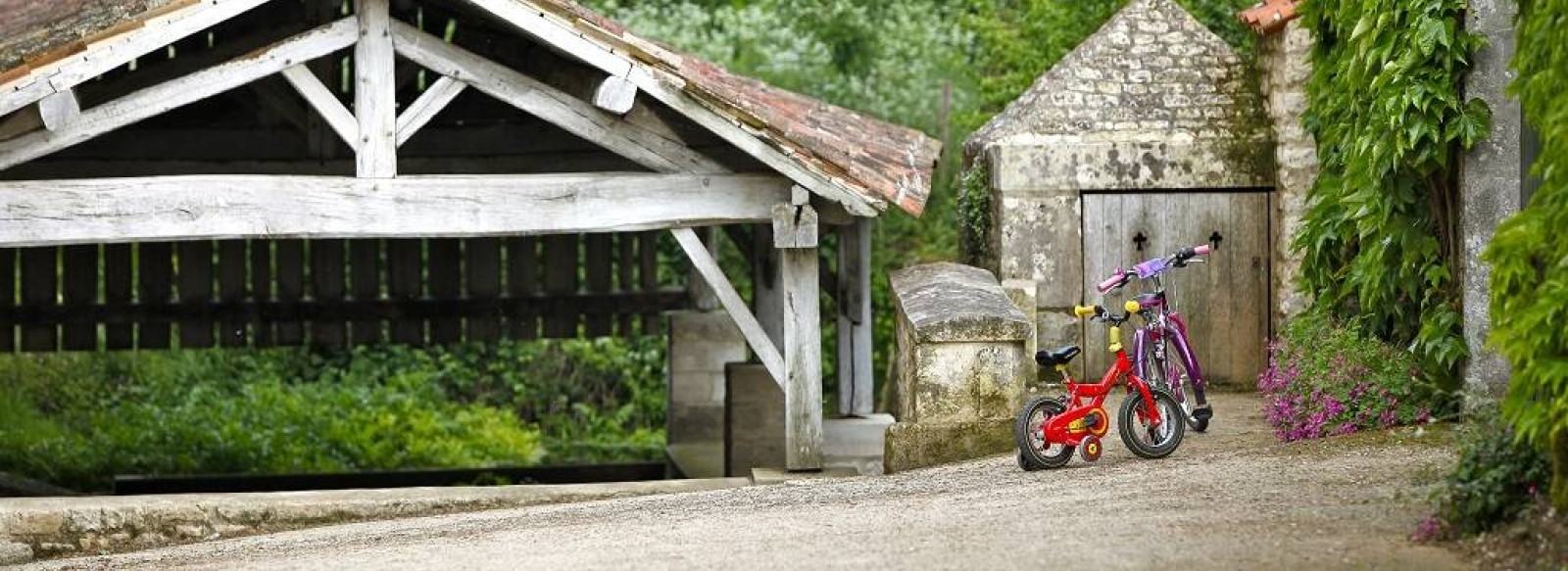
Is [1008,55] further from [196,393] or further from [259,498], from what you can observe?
[259,498]

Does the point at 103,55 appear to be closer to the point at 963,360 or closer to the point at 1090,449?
the point at 963,360

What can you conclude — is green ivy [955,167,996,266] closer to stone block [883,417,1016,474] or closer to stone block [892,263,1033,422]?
stone block [892,263,1033,422]

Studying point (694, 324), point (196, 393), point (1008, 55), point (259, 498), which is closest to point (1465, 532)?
point (259, 498)

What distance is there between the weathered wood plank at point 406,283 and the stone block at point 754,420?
3.42 m

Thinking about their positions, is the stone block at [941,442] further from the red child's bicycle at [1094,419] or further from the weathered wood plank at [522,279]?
the weathered wood plank at [522,279]

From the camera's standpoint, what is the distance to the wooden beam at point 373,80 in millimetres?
11211

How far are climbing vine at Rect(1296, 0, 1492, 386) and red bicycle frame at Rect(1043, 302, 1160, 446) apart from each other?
1.46 meters

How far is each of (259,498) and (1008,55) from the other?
9.40 meters

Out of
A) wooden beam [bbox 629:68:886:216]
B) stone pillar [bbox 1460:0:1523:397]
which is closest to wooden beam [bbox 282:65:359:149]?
wooden beam [bbox 629:68:886:216]

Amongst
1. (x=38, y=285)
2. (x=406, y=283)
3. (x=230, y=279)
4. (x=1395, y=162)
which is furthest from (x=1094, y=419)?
(x=38, y=285)

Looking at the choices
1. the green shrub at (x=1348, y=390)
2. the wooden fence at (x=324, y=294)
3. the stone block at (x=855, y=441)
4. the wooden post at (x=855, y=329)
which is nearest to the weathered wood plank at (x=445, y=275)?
the wooden fence at (x=324, y=294)

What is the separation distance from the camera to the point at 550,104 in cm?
1161

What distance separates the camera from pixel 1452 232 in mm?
10695

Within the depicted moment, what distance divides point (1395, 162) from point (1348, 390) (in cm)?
118
